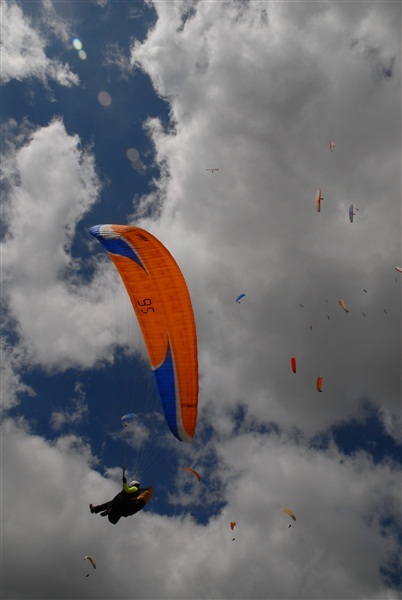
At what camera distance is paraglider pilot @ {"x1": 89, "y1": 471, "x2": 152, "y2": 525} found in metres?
19.4

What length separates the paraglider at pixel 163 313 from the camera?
64.4 feet

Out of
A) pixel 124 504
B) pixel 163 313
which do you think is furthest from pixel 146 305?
pixel 124 504

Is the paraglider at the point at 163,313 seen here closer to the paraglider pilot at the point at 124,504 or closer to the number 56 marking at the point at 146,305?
the number 56 marking at the point at 146,305

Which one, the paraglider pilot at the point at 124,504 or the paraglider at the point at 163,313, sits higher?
the paraglider at the point at 163,313

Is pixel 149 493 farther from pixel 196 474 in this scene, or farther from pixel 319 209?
pixel 319 209

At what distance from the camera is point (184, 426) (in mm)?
20141

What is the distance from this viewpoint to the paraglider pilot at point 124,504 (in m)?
19.4

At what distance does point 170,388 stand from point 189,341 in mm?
2629

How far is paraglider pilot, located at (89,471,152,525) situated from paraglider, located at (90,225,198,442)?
330 centimetres

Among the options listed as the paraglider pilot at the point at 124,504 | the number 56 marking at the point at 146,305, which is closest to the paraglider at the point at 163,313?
the number 56 marking at the point at 146,305

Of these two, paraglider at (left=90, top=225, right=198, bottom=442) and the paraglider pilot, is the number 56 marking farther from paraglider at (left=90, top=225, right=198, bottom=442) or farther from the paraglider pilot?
the paraglider pilot

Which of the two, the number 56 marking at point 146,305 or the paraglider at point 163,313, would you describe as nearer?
the paraglider at point 163,313

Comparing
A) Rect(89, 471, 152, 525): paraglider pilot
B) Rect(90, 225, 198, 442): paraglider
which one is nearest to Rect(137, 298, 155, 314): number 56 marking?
Rect(90, 225, 198, 442): paraglider

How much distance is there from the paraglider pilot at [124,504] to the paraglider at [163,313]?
10.8 ft
